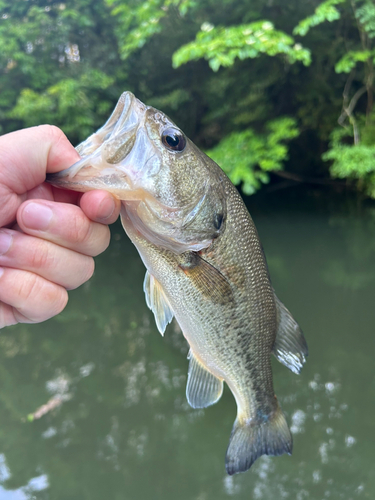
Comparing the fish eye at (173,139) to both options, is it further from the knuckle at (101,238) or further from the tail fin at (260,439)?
the tail fin at (260,439)

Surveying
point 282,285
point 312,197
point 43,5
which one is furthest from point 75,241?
point 43,5

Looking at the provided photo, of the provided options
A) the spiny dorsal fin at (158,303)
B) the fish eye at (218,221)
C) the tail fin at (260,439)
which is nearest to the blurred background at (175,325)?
the tail fin at (260,439)

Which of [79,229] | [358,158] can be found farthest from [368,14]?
[79,229]

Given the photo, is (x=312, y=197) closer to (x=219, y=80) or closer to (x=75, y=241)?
(x=219, y=80)

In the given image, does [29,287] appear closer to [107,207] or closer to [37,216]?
[37,216]

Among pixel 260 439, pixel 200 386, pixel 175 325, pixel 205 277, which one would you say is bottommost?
pixel 175 325

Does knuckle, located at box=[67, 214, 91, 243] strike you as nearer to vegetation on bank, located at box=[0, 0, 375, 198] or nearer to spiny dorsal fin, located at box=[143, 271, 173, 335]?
spiny dorsal fin, located at box=[143, 271, 173, 335]

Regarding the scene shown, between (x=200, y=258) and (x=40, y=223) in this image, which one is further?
(x=200, y=258)
